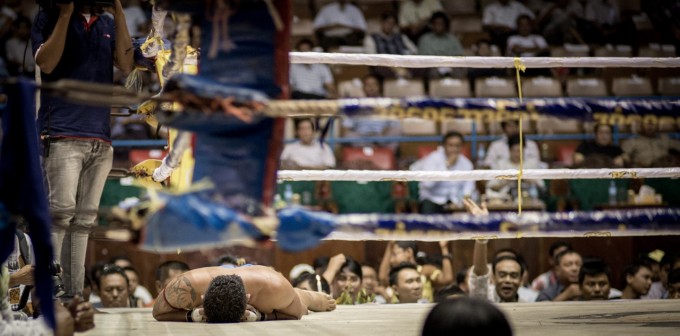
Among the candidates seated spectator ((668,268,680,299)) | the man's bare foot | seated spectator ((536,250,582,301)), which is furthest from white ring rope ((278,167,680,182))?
seated spectator ((536,250,582,301))

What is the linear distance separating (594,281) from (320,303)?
1.81 metres

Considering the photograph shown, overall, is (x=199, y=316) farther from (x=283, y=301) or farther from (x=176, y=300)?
(x=283, y=301)

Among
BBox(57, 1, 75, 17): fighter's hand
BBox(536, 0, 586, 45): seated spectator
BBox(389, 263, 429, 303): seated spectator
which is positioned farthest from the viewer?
BBox(536, 0, 586, 45): seated spectator

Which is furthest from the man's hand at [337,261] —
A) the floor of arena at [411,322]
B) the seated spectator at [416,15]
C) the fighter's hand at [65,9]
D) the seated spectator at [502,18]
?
the seated spectator at [502,18]

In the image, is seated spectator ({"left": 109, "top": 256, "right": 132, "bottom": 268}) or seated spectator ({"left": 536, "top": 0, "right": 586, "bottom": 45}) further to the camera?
seated spectator ({"left": 536, "top": 0, "right": 586, "bottom": 45})

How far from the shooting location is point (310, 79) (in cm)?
798

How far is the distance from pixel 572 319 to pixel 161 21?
2.02 m

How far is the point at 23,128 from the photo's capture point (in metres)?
2.05

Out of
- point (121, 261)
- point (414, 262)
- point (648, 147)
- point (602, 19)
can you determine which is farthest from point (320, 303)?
point (602, 19)

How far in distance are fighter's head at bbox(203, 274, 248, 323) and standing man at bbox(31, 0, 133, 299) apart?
499 mm

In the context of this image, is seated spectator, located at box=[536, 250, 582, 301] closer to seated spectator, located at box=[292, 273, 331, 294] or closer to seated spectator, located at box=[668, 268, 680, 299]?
seated spectator, located at box=[668, 268, 680, 299]

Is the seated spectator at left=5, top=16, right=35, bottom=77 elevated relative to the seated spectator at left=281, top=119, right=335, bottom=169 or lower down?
elevated

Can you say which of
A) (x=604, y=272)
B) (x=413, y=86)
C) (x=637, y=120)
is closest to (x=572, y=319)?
(x=637, y=120)

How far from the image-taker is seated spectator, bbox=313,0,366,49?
342 inches
